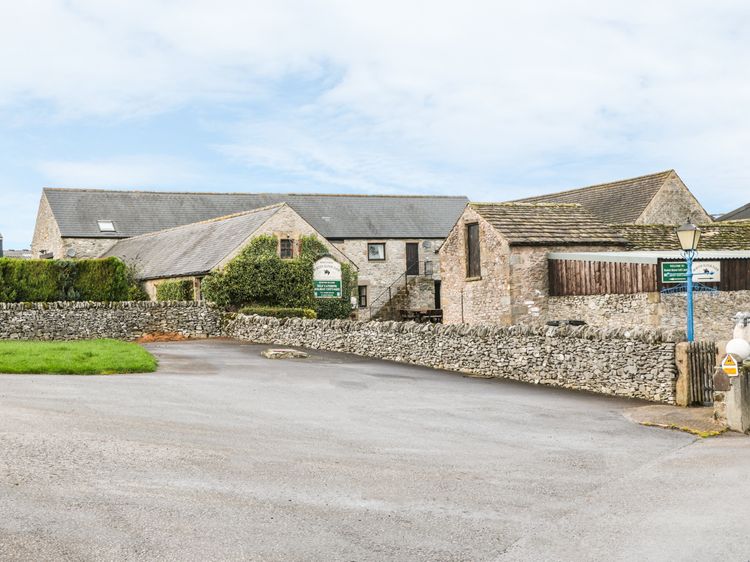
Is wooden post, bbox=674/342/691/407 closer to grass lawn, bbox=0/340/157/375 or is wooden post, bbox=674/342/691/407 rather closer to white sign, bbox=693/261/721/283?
white sign, bbox=693/261/721/283

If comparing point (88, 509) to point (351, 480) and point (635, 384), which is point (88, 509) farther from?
point (635, 384)

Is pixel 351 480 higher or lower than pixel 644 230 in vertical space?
lower

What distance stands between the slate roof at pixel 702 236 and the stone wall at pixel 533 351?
1132 cm

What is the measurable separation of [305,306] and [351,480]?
104ft

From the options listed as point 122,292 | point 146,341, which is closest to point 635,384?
point 146,341

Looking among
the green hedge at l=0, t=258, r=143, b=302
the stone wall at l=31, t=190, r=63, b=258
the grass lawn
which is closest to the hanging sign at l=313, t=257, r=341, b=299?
the green hedge at l=0, t=258, r=143, b=302

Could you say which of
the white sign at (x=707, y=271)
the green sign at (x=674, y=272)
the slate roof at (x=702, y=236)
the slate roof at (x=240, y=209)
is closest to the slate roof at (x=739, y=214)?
the slate roof at (x=240, y=209)

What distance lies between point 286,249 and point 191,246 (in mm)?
6344

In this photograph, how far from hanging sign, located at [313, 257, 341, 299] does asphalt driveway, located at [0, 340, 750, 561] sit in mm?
21854

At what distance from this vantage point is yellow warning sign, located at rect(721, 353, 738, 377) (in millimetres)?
14156

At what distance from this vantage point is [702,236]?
31438 mm

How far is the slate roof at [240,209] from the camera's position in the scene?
5584cm

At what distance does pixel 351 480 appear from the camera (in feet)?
30.9

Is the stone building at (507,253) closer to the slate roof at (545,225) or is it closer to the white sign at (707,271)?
the slate roof at (545,225)
